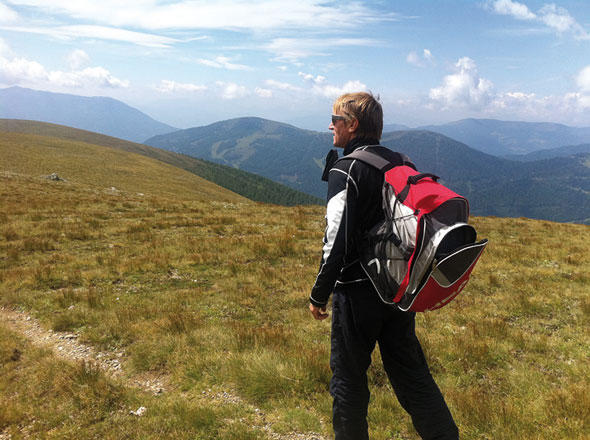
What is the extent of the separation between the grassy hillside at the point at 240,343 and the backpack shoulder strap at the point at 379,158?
3.18 m

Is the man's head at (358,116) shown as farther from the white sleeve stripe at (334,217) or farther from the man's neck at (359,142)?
the white sleeve stripe at (334,217)

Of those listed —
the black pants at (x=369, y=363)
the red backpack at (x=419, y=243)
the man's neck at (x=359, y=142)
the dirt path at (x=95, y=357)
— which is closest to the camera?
the red backpack at (x=419, y=243)

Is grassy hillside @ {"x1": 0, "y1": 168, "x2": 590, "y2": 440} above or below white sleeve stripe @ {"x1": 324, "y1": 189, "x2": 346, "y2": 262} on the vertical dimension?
below

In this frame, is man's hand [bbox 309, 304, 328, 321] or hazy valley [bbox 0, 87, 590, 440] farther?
hazy valley [bbox 0, 87, 590, 440]

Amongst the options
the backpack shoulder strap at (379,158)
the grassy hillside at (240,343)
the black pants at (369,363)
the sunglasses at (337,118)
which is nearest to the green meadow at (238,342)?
the grassy hillside at (240,343)

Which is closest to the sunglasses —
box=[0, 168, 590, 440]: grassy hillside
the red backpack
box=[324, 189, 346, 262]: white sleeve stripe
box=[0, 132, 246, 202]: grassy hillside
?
the red backpack

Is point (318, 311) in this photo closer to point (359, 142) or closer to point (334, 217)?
point (334, 217)

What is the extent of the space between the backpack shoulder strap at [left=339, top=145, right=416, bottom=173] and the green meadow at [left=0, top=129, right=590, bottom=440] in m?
3.19

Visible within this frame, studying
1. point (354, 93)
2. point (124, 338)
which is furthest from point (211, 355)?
point (354, 93)

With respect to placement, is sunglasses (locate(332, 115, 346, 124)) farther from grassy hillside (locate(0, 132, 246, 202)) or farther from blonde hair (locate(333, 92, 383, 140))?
grassy hillside (locate(0, 132, 246, 202))

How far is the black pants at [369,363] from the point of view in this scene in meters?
3.18

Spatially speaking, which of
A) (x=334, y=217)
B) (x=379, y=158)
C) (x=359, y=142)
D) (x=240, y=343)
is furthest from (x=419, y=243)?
(x=240, y=343)

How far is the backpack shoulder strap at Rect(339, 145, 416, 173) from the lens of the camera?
302cm

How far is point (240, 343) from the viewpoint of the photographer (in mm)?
5988
